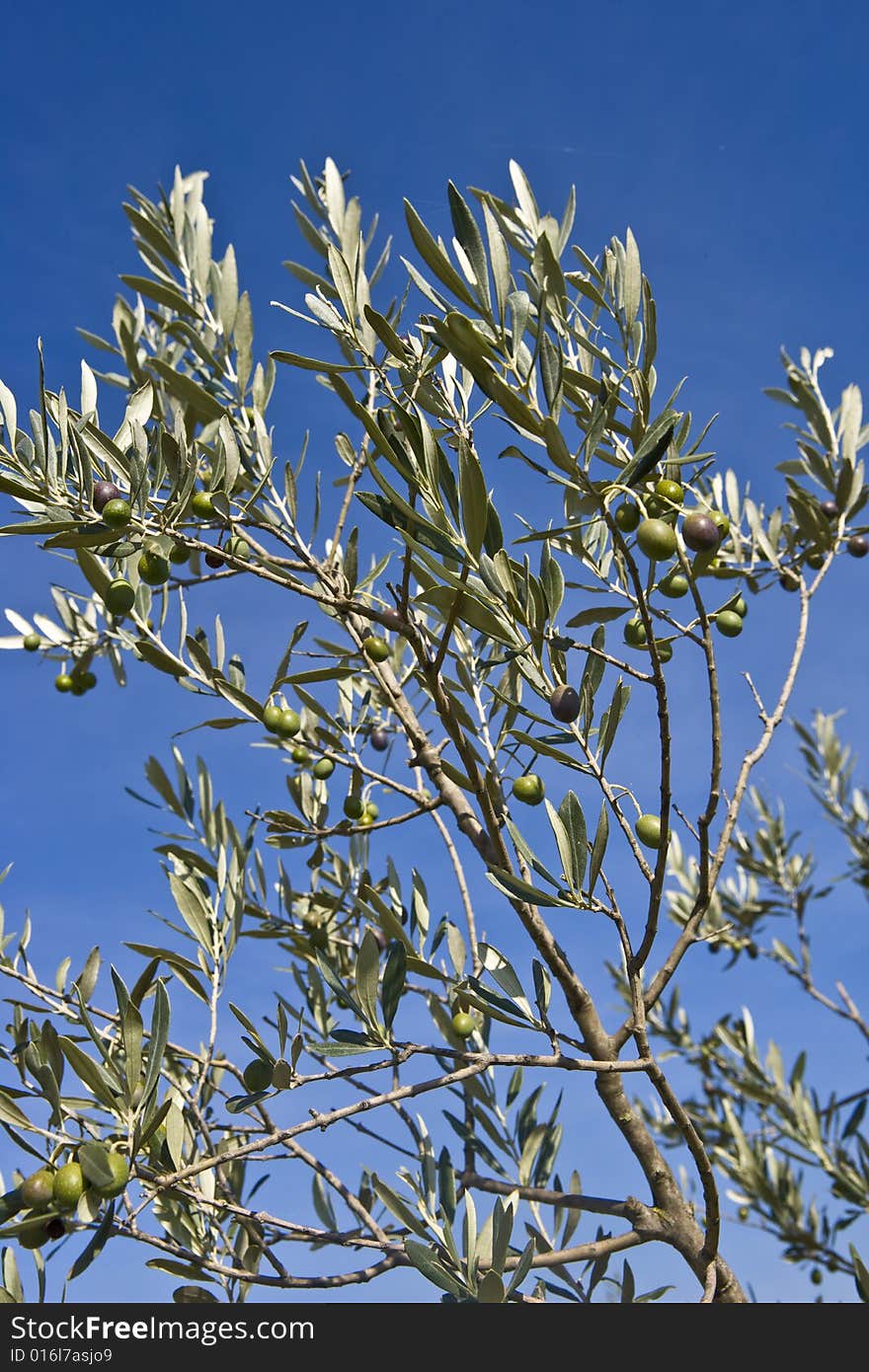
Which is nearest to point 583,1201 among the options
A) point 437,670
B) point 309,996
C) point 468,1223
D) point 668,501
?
point 468,1223

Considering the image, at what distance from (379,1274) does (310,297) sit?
2135 mm

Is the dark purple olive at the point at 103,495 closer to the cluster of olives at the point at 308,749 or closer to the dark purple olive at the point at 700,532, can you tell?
the cluster of olives at the point at 308,749

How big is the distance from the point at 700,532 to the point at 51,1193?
152 cm

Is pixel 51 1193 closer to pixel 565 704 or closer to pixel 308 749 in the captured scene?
pixel 565 704

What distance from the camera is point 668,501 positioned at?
6.05ft

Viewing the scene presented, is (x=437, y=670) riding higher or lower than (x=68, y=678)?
lower

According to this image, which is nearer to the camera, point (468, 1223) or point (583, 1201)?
point (468, 1223)

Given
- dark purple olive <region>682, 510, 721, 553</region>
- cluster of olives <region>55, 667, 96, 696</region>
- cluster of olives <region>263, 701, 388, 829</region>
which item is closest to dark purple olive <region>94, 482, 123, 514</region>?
cluster of olives <region>263, 701, 388, 829</region>

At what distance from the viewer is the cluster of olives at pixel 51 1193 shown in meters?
1.58

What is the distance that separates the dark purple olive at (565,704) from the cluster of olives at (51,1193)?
104cm

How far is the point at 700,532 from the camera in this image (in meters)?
1.87

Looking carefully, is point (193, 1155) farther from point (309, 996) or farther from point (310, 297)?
point (310, 297)

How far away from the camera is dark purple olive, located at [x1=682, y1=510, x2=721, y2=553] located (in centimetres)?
187

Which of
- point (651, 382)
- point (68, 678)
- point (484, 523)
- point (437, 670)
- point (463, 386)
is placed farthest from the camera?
point (68, 678)
